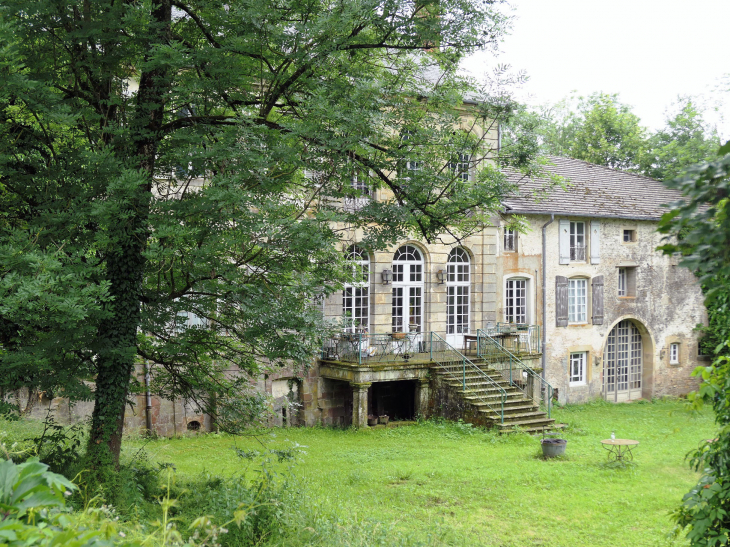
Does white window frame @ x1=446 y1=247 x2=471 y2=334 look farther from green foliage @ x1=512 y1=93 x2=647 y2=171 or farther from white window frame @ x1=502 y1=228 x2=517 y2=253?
green foliage @ x1=512 y1=93 x2=647 y2=171

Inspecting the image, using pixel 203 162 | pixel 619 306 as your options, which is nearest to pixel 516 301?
pixel 619 306

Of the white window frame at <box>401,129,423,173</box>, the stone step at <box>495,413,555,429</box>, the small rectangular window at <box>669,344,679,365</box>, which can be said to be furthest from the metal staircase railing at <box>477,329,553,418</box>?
the white window frame at <box>401,129,423,173</box>

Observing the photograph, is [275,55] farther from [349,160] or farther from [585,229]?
[585,229]

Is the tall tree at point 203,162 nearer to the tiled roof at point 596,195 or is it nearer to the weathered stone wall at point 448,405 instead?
the weathered stone wall at point 448,405

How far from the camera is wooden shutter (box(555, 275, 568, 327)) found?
71.4 feet

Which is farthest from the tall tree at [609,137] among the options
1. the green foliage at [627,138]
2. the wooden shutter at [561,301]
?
the wooden shutter at [561,301]

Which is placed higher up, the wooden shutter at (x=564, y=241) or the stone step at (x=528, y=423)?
the wooden shutter at (x=564, y=241)

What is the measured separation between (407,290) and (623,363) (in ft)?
33.4

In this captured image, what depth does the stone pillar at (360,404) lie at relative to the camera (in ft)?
55.1

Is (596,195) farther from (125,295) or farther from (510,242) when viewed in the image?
(125,295)

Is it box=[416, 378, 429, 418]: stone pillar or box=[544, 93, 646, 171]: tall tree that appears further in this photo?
box=[544, 93, 646, 171]: tall tree

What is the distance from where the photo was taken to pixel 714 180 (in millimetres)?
1965

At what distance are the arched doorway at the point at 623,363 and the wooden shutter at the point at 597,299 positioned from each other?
1219mm

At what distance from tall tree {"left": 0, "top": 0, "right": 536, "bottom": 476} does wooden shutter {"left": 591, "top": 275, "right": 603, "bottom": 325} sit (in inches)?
627
